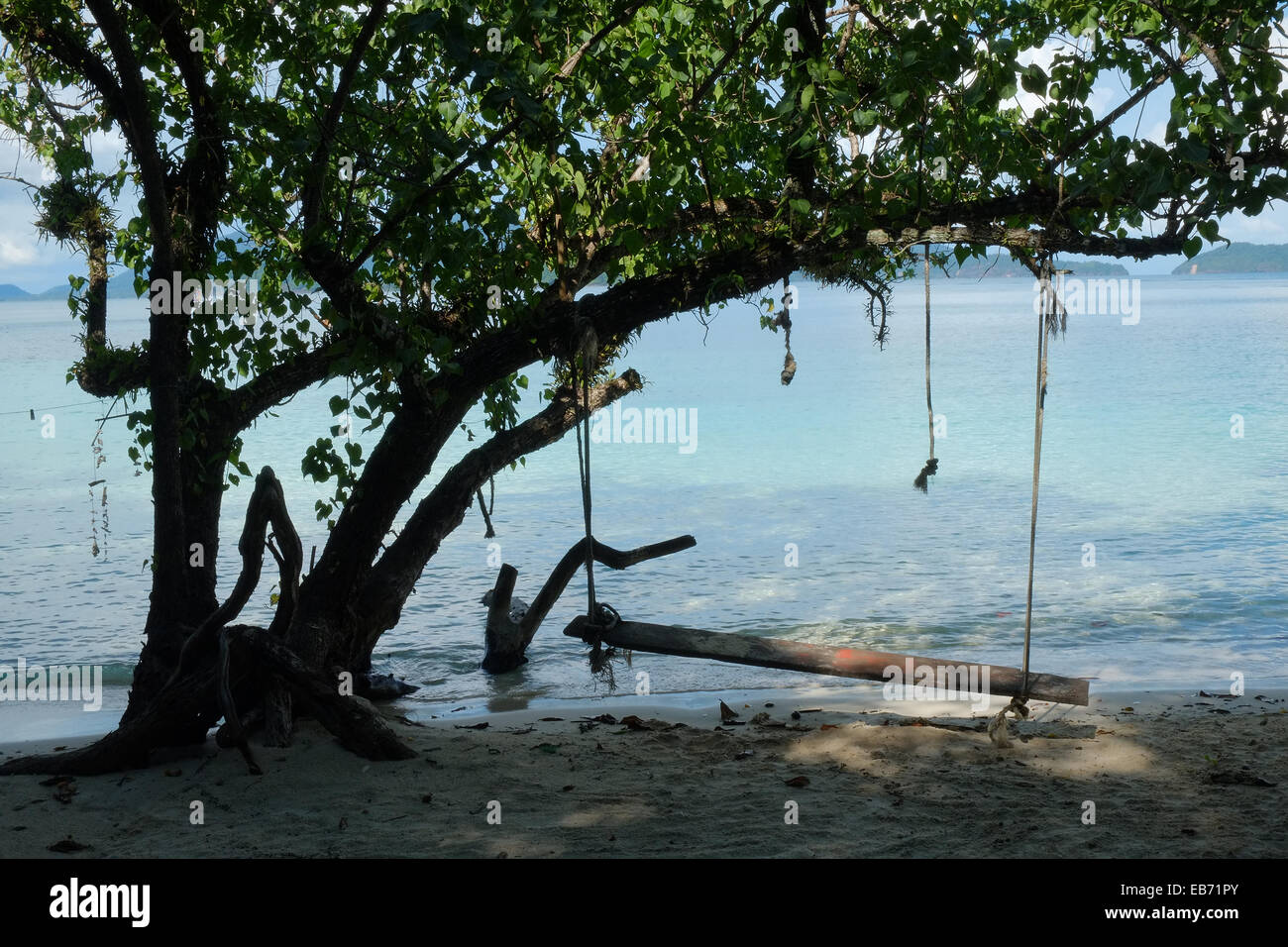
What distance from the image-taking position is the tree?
5004mm

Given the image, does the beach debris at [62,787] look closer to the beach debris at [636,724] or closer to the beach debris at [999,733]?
the beach debris at [636,724]

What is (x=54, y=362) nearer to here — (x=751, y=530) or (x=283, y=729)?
(x=751, y=530)

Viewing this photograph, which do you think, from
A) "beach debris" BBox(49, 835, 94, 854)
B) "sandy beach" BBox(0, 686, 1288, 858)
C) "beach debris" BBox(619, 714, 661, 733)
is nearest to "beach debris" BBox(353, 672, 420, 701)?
"sandy beach" BBox(0, 686, 1288, 858)

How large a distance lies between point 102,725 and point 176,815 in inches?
141

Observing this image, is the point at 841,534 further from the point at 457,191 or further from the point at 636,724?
the point at 457,191

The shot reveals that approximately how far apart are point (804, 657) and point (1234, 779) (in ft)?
6.91

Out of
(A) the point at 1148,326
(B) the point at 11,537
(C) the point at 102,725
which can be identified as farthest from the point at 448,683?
(A) the point at 1148,326

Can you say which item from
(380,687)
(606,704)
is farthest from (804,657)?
(380,687)

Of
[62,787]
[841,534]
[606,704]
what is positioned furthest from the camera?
[841,534]

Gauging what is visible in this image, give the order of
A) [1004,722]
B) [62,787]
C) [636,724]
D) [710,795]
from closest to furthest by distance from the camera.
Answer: [710,795], [62,787], [1004,722], [636,724]

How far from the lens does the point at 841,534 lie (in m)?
16.2

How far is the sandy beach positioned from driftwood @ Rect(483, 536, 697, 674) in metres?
0.89

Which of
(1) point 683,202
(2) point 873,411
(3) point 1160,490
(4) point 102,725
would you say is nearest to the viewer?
(1) point 683,202
